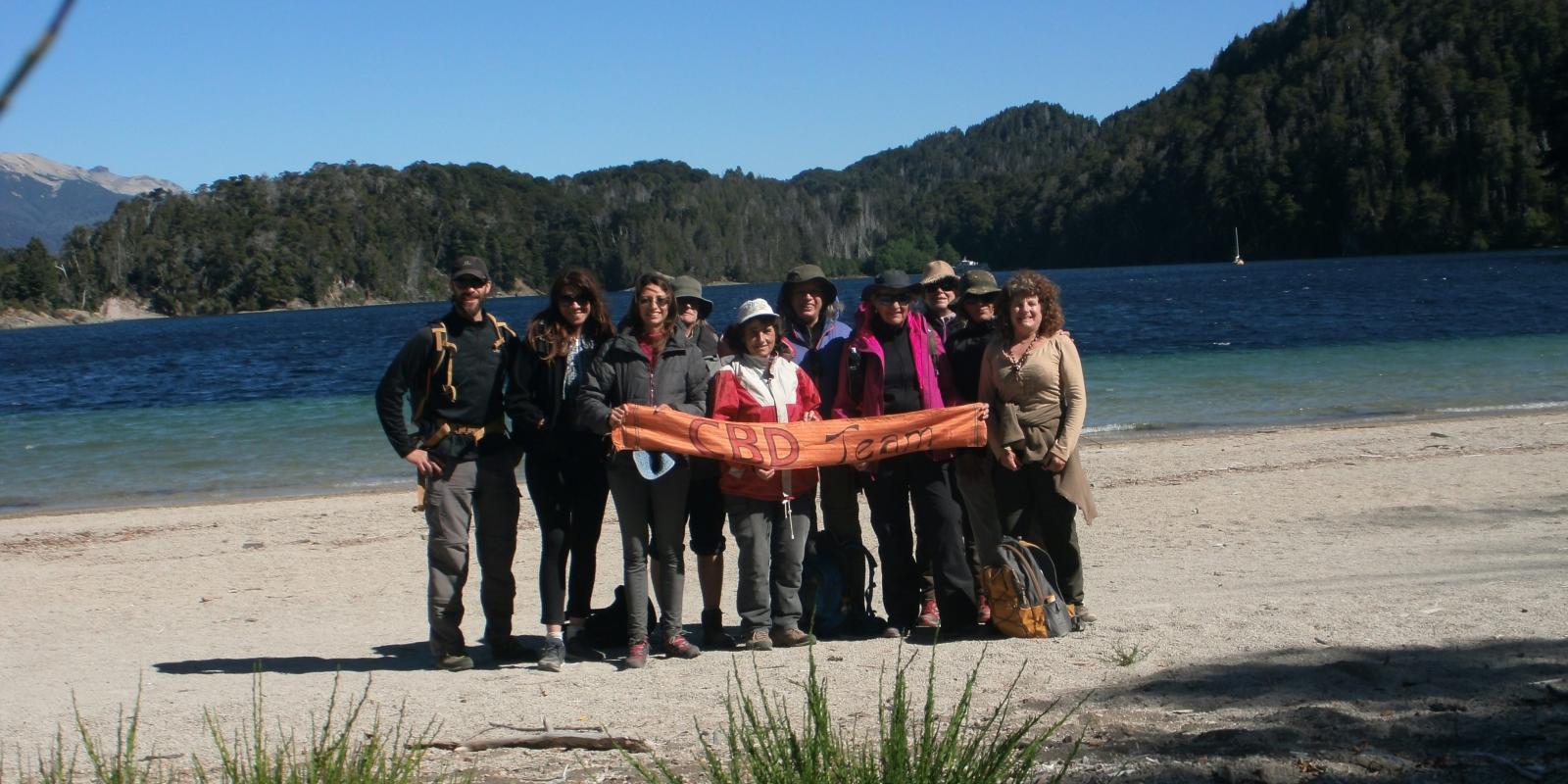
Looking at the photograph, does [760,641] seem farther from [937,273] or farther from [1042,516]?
[937,273]

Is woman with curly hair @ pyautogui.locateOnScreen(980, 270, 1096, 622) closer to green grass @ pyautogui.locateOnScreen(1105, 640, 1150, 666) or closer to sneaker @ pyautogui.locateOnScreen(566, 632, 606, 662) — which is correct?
green grass @ pyautogui.locateOnScreen(1105, 640, 1150, 666)

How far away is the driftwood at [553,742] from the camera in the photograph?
16.6ft

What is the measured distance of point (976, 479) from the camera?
6.91 metres

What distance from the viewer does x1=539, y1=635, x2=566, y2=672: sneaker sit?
6523mm

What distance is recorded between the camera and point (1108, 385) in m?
26.8

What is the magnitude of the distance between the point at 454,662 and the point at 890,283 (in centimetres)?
293

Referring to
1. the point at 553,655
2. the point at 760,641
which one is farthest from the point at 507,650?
the point at 760,641

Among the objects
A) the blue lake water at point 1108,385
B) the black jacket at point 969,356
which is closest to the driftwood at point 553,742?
the black jacket at point 969,356

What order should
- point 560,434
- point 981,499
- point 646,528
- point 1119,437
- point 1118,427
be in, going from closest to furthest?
point 560,434 < point 646,528 < point 981,499 < point 1119,437 < point 1118,427

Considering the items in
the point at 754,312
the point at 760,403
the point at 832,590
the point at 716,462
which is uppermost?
the point at 754,312

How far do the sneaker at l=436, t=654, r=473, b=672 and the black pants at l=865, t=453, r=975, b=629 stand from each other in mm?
2195

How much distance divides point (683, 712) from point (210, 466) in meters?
16.5

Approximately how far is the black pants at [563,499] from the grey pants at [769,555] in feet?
2.30

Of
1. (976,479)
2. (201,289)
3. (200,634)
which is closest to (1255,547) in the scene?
(976,479)
